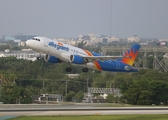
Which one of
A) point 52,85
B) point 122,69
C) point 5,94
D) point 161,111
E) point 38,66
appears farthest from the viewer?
point 38,66

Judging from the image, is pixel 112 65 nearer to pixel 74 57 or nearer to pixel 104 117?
pixel 74 57

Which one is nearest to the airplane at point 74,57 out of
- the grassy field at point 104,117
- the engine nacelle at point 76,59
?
the engine nacelle at point 76,59

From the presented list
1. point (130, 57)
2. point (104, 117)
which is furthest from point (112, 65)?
point (104, 117)

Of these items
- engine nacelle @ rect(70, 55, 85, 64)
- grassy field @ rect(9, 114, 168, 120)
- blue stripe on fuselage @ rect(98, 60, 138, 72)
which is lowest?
grassy field @ rect(9, 114, 168, 120)

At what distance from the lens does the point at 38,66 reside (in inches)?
6850

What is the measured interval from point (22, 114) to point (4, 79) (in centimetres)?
6577

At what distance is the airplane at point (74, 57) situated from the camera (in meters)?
92.9

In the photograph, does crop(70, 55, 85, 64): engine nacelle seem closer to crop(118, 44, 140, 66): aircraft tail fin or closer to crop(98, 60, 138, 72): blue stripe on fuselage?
crop(98, 60, 138, 72): blue stripe on fuselage

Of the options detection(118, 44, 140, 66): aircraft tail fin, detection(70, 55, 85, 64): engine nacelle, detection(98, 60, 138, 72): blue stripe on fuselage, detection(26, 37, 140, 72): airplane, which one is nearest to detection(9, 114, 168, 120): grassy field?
detection(26, 37, 140, 72): airplane

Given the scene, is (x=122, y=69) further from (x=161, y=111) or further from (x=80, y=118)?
(x=80, y=118)

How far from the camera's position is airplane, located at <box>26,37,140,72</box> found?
305 ft

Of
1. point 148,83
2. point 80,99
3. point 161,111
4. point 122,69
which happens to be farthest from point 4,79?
point 161,111

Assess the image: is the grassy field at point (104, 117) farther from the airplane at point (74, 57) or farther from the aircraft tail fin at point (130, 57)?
the aircraft tail fin at point (130, 57)

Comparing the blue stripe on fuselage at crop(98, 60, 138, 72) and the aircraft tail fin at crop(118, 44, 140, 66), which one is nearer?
the blue stripe on fuselage at crop(98, 60, 138, 72)
